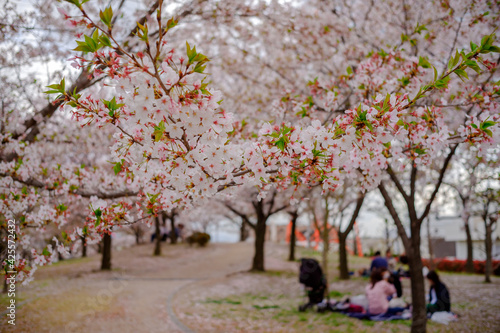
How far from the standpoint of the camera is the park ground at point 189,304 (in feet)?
19.0

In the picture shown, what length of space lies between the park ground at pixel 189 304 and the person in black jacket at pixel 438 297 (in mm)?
406

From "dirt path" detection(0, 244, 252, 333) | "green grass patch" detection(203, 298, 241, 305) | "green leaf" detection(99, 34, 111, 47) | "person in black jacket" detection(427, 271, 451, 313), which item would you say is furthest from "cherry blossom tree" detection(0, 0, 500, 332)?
"green grass patch" detection(203, 298, 241, 305)

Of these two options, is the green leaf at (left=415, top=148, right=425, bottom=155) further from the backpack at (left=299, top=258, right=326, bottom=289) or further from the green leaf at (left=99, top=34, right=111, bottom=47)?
the backpack at (left=299, top=258, right=326, bottom=289)

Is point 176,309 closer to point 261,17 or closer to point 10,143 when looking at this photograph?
point 10,143

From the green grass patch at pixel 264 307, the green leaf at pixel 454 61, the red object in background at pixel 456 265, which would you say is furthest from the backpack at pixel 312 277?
the red object in background at pixel 456 265

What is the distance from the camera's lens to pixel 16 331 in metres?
5.05

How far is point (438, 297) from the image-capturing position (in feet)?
20.4

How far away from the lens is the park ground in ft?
19.0

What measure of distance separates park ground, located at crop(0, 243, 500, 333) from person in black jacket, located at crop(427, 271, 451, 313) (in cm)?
41

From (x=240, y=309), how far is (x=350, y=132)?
21.5ft

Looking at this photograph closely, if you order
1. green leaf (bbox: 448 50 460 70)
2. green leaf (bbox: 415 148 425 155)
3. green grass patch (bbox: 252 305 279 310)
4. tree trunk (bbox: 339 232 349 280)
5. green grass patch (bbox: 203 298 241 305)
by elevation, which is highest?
green leaf (bbox: 448 50 460 70)

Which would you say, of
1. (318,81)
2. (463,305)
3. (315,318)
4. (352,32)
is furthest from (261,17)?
(463,305)

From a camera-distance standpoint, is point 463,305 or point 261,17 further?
point 463,305

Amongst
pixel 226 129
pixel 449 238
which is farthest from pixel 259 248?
pixel 449 238
